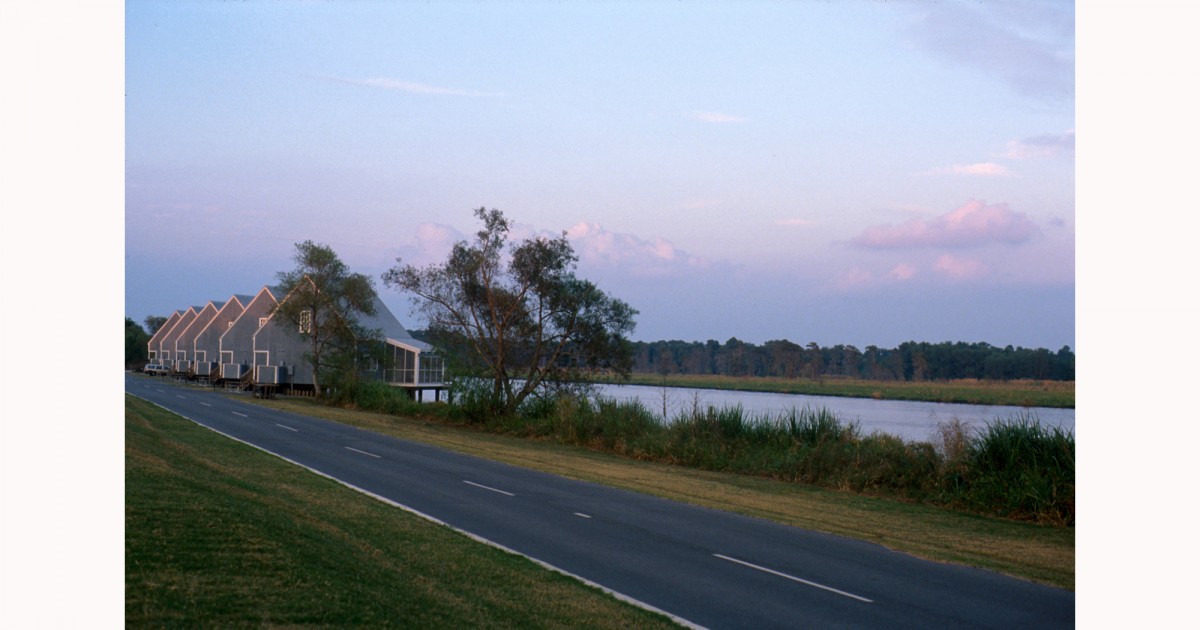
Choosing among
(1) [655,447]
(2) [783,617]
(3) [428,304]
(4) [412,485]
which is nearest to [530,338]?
(3) [428,304]

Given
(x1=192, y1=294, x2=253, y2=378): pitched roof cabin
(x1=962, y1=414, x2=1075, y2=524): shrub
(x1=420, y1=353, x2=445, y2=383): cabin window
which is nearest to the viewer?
(x1=962, y1=414, x2=1075, y2=524): shrub

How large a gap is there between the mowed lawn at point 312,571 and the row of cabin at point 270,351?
41595mm

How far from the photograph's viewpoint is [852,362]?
8062 cm

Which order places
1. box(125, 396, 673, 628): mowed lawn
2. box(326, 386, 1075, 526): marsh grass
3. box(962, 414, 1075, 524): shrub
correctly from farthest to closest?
box(326, 386, 1075, 526): marsh grass → box(962, 414, 1075, 524): shrub → box(125, 396, 673, 628): mowed lawn

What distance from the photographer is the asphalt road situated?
29.7 ft

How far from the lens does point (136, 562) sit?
715 centimetres

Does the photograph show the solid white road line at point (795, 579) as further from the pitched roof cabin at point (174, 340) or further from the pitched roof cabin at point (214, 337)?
the pitched roof cabin at point (174, 340)

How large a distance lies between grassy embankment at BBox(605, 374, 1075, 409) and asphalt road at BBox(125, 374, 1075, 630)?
621 inches

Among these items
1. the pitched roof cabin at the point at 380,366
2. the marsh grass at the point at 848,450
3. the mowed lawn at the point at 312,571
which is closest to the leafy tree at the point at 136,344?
the pitched roof cabin at the point at 380,366

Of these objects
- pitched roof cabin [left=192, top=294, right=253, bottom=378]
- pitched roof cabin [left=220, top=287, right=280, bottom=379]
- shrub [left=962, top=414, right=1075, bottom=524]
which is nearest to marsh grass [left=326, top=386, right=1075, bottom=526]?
shrub [left=962, top=414, right=1075, bottom=524]

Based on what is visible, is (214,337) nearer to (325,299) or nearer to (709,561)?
(325,299)

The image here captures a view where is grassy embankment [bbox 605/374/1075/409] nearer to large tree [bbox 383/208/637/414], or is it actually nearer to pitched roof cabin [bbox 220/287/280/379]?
large tree [bbox 383/208/637/414]

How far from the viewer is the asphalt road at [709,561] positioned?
9.04m

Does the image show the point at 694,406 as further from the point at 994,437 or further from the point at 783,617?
the point at 783,617
